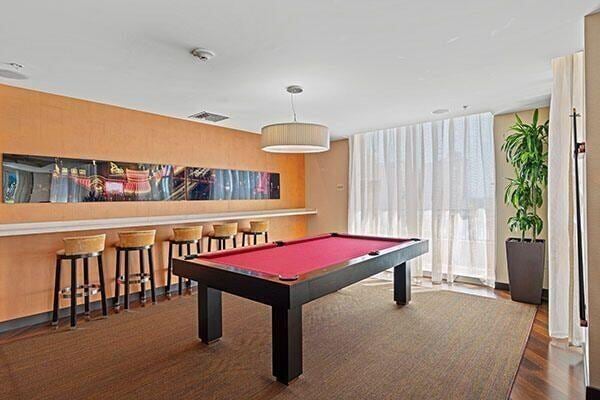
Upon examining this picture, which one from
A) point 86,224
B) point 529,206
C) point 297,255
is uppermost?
point 529,206

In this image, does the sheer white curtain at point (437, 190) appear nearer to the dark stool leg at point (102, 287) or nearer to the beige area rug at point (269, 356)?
the beige area rug at point (269, 356)

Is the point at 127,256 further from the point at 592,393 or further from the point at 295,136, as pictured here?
the point at 592,393

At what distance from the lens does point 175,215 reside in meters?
4.98

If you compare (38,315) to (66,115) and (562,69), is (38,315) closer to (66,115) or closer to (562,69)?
(66,115)

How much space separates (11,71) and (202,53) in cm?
200

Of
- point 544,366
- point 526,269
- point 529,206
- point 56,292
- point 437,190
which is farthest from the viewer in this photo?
point 437,190

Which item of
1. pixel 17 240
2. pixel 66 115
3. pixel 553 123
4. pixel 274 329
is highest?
pixel 66 115

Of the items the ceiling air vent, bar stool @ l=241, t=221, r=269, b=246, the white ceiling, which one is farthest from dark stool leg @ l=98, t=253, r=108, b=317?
the ceiling air vent

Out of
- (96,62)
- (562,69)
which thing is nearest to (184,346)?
(96,62)

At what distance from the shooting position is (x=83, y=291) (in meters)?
3.88

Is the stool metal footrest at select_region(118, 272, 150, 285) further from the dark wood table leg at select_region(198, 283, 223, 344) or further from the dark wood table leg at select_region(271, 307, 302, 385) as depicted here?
the dark wood table leg at select_region(271, 307, 302, 385)

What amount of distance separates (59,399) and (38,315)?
188 cm

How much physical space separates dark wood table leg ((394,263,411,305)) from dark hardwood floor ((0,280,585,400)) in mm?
1302

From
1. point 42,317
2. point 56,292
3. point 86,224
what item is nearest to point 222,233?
point 86,224
